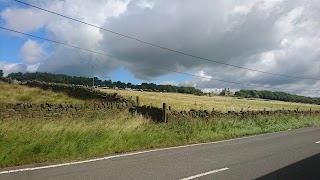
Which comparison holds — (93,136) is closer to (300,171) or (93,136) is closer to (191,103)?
(300,171)

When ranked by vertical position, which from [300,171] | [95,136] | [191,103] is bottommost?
[300,171]

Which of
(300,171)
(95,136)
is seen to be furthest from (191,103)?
(300,171)

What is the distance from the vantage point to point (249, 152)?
1206 centimetres

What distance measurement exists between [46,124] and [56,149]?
3851 millimetres

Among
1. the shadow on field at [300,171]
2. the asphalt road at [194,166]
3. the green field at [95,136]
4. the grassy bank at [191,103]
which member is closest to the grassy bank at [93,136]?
the green field at [95,136]

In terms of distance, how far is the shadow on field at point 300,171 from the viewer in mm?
8484

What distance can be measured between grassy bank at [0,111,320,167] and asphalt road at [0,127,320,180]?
960 millimetres

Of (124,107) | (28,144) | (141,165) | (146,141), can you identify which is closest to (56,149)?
(28,144)

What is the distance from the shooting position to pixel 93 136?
479 inches

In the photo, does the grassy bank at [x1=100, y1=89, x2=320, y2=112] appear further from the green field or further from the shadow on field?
the shadow on field

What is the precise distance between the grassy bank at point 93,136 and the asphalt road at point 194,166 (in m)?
0.96

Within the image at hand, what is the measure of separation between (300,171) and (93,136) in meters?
6.57

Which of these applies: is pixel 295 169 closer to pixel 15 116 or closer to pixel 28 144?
pixel 28 144

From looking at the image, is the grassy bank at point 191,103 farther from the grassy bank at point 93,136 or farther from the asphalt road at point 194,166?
the asphalt road at point 194,166
